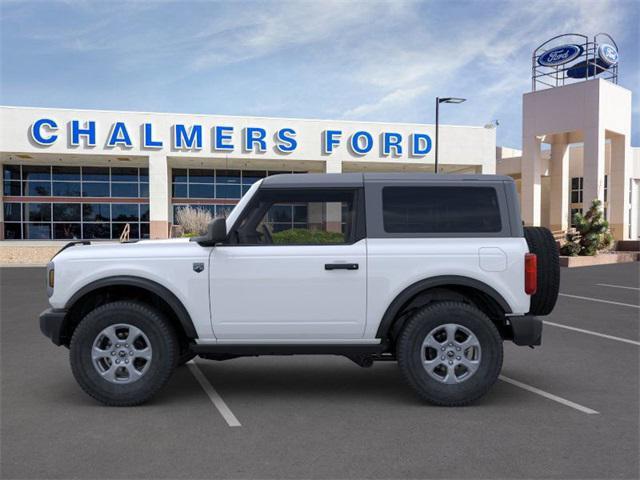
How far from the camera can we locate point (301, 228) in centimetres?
514

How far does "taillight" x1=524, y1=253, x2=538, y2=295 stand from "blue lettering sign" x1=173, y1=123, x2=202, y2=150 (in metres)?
27.3

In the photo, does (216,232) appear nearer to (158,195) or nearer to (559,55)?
(158,195)

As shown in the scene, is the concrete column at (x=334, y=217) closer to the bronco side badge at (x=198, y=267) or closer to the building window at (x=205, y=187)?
the bronco side badge at (x=198, y=267)

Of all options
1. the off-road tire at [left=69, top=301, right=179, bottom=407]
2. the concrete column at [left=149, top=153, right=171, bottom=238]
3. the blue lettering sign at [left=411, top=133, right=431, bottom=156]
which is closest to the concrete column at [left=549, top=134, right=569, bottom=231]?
the blue lettering sign at [left=411, top=133, right=431, bottom=156]

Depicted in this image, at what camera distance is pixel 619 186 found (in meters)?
32.4

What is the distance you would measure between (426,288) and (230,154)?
27.1 metres

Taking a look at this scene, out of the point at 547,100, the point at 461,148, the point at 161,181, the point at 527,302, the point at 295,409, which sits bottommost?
the point at 295,409

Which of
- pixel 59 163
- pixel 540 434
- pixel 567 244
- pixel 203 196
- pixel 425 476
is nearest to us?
pixel 425 476

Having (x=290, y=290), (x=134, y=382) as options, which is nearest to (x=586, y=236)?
(x=290, y=290)

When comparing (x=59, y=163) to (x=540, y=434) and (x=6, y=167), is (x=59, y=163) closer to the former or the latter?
(x=6, y=167)

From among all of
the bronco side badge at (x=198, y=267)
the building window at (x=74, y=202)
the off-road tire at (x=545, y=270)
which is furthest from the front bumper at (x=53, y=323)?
the building window at (x=74, y=202)

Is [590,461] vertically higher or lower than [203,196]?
lower

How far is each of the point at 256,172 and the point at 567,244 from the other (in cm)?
1948

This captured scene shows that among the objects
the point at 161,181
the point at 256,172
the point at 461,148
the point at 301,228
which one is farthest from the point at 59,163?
the point at 301,228
